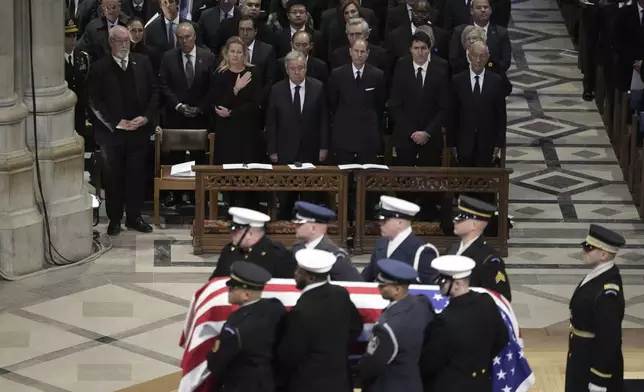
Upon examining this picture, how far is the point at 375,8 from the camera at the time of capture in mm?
16547

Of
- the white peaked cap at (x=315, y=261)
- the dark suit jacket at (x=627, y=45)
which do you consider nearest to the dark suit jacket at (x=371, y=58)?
the dark suit jacket at (x=627, y=45)

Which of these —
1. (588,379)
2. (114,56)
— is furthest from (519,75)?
(588,379)

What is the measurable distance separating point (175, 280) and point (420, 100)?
2690 mm

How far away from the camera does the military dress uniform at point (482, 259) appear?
9445 millimetres

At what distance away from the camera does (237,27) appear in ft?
49.5

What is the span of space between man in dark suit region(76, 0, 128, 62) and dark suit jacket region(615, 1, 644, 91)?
16.0 feet

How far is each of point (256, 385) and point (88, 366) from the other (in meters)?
2.79

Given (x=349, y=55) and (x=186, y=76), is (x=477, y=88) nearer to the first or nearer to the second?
(x=349, y=55)

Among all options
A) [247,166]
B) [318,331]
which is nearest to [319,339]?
[318,331]

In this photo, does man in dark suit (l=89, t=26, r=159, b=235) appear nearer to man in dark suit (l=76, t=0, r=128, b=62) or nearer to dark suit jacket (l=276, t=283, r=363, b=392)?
man in dark suit (l=76, t=0, r=128, b=62)

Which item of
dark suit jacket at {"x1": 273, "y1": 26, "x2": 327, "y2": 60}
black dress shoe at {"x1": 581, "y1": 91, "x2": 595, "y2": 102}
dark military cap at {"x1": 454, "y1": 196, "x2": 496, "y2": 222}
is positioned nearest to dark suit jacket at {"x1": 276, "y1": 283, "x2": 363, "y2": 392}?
dark military cap at {"x1": 454, "y1": 196, "x2": 496, "y2": 222}

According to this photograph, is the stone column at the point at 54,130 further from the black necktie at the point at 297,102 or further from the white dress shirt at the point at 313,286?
the white dress shirt at the point at 313,286

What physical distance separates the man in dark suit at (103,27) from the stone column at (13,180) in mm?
2204

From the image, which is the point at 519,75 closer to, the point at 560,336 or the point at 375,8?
the point at 375,8
